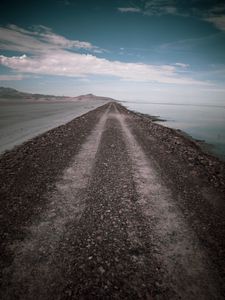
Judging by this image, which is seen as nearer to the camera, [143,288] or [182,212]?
[143,288]

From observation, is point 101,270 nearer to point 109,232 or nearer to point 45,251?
point 109,232

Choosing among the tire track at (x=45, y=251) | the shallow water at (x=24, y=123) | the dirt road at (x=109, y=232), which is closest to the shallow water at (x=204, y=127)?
the dirt road at (x=109, y=232)

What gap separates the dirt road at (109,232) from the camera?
298cm

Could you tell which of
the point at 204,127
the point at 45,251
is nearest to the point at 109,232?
the point at 45,251

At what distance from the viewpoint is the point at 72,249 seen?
3666 millimetres

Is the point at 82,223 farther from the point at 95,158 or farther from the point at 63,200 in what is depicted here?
the point at 95,158

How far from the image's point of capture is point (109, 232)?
4.26 m

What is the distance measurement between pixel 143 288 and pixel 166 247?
1154 mm

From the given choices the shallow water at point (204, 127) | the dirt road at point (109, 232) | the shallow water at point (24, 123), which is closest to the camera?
the dirt road at point (109, 232)

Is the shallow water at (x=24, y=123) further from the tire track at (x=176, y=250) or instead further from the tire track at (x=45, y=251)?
the tire track at (x=176, y=250)

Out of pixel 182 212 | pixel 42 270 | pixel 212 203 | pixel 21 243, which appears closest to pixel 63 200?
pixel 21 243

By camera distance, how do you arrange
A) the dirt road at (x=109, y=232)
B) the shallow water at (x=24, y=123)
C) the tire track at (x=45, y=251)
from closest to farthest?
the tire track at (x=45, y=251)
the dirt road at (x=109, y=232)
the shallow water at (x=24, y=123)

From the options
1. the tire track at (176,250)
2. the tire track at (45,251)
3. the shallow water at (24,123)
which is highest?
the shallow water at (24,123)

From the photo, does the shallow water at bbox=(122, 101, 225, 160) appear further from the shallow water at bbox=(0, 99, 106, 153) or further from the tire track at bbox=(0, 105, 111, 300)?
the shallow water at bbox=(0, 99, 106, 153)
